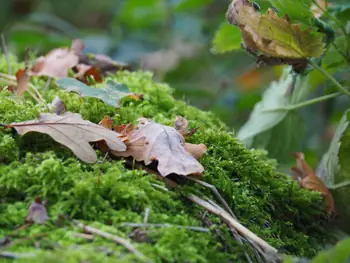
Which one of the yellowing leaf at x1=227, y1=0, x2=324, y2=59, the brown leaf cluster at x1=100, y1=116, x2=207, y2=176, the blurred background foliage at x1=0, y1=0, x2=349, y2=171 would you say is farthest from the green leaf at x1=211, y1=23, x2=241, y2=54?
the blurred background foliage at x1=0, y1=0, x2=349, y2=171

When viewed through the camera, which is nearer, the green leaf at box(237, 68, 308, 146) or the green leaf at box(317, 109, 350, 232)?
the green leaf at box(317, 109, 350, 232)

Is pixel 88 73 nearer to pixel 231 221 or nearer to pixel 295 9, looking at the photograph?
pixel 295 9

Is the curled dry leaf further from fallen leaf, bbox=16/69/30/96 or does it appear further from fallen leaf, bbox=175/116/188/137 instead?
fallen leaf, bbox=16/69/30/96

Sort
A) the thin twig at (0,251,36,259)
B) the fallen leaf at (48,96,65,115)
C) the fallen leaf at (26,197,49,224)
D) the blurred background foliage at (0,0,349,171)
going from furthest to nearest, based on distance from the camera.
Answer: the blurred background foliage at (0,0,349,171) → the fallen leaf at (48,96,65,115) → the fallen leaf at (26,197,49,224) → the thin twig at (0,251,36,259)

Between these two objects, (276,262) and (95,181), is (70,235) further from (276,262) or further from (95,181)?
(276,262)

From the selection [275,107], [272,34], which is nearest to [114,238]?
[272,34]

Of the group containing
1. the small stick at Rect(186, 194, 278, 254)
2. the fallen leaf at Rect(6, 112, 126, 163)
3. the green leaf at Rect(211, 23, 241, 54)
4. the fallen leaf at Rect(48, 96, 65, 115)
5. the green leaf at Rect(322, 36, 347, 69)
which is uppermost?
the green leaf at Rect(322, 36, 347, 69)

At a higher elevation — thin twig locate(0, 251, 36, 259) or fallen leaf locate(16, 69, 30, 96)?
thin twig locate(0, 251, 36, 259)
